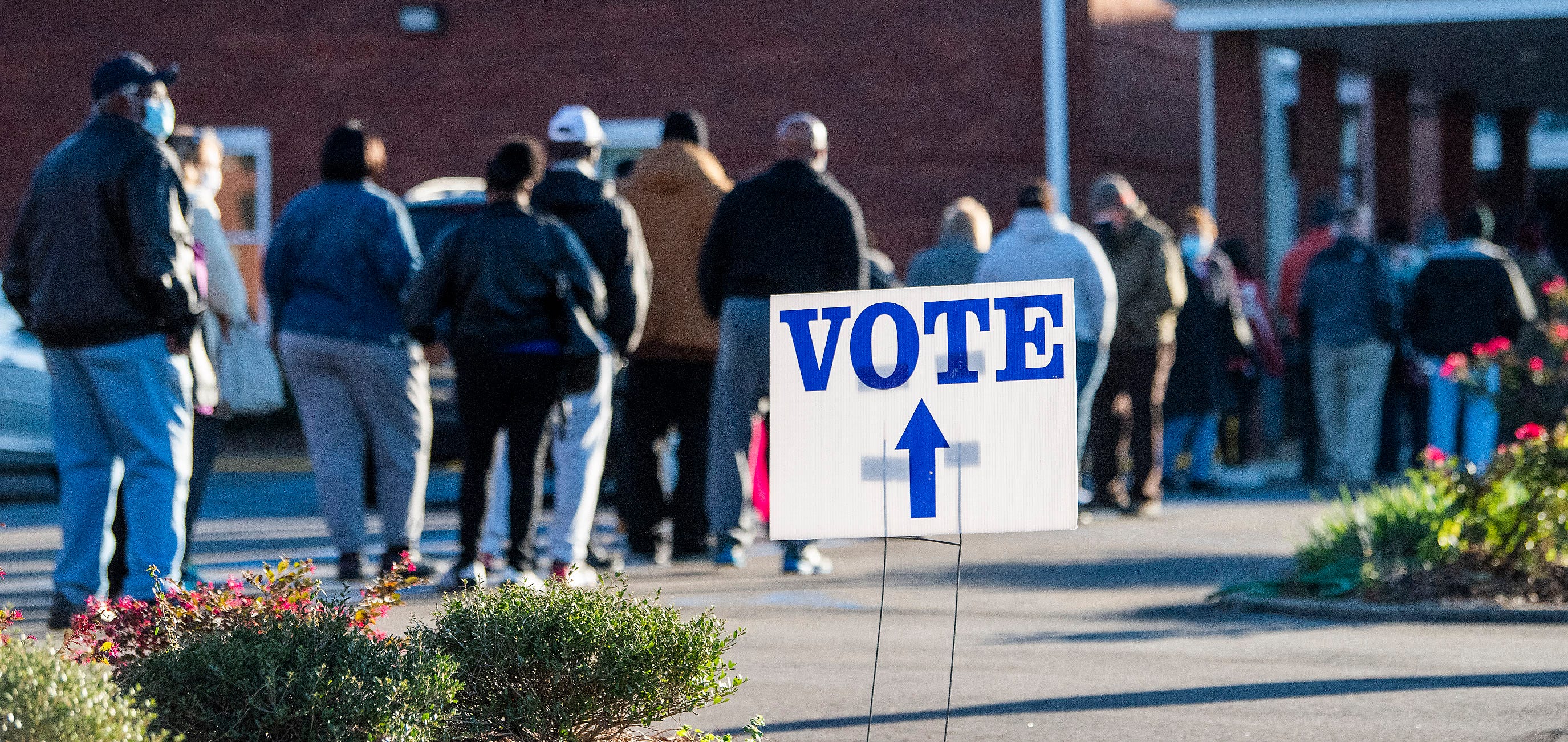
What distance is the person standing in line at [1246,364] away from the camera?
15.4m

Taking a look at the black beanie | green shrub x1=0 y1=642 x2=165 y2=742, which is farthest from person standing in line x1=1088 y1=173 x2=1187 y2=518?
green shrub x1=0 y1=642 x2=165 y2=742

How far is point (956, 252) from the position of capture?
12.4 meters

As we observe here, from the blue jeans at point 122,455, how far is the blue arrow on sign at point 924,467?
12.0 feet

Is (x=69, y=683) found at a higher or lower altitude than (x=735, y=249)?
lower

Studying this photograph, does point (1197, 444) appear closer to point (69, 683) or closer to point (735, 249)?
point (735, 249)

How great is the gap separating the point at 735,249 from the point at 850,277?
542 mm

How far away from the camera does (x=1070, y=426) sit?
4.91 meters

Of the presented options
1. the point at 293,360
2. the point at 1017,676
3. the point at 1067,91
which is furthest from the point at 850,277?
the point at 1067,91

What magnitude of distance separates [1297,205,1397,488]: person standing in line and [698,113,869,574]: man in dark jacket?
5811 mm

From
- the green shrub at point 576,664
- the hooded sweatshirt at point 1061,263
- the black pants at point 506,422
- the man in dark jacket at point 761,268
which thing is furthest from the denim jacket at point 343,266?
the green shrub at point 576,664

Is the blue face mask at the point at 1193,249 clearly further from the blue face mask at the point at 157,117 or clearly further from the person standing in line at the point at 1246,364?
the blue face mask at the point at 157,117

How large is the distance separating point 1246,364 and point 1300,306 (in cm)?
54

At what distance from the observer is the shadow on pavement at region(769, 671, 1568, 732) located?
617cm

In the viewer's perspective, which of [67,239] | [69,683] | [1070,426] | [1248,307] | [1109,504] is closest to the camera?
[69,683]
